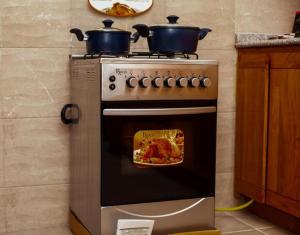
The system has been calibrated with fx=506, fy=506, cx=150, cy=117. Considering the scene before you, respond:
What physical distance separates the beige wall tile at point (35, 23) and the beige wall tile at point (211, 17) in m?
0.58

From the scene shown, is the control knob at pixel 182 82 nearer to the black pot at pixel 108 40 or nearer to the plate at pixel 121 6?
the black pot at pixel 108 40

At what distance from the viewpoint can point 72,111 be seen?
255 cm

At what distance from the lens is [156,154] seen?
7.29 feet

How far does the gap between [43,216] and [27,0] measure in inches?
43.2

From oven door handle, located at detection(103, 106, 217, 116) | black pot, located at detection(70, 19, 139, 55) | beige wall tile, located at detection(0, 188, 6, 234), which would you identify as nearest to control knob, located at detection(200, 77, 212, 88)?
oven door handle, located at detection(103, 106, 217, 116)

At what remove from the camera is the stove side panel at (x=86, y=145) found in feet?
7.10

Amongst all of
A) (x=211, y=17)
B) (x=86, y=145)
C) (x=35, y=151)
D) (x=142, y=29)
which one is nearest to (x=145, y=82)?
(x=142, y=29)

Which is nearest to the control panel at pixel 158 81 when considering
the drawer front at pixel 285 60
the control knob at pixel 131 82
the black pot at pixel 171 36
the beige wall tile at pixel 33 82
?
the control knob at pixel 131 82

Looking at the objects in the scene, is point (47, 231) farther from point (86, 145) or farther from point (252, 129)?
point (252, 129)

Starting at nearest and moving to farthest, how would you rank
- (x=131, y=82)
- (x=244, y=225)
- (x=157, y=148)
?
(x=131, y=82)
(x=157, y=148)
(x=244, y=225)

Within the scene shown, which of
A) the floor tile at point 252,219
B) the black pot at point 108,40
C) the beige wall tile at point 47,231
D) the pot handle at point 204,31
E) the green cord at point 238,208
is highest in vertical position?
the pot handle at point 204,31

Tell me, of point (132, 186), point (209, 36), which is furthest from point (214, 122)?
point (209, 36)

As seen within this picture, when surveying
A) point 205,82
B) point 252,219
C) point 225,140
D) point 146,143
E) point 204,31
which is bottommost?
point 252,219

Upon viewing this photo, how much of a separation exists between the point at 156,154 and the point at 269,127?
695 mm
